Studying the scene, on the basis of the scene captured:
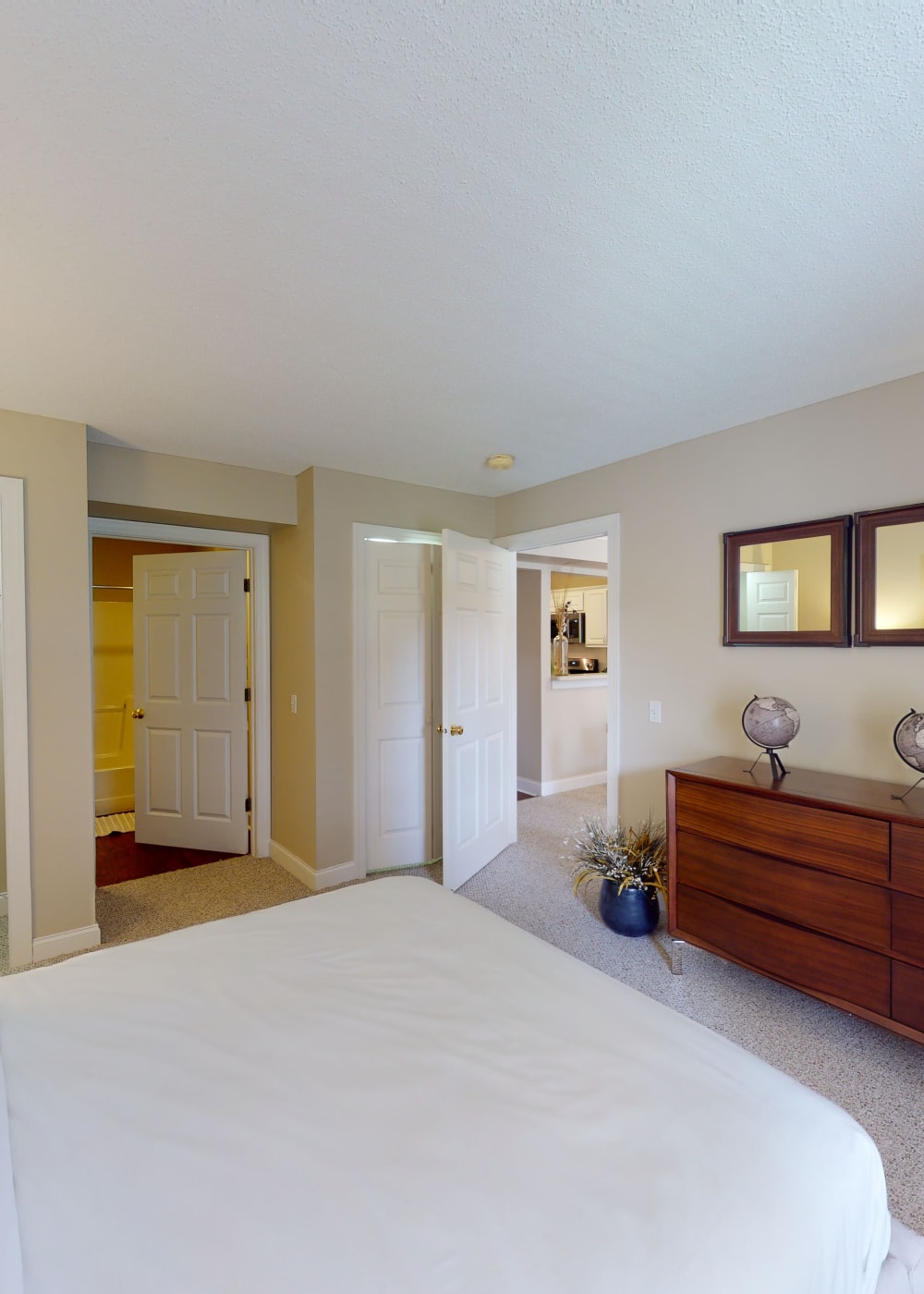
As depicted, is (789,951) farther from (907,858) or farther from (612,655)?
(612,655)

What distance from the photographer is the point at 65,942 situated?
2820mm

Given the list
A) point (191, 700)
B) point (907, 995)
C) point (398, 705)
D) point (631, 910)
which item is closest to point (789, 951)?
point (907, 995)

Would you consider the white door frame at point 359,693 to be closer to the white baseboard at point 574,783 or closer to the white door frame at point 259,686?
the white door frame at point 259,686

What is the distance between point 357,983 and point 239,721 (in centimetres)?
296

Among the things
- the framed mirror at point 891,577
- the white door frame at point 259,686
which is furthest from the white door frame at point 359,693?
the framed mirror at point 891,577

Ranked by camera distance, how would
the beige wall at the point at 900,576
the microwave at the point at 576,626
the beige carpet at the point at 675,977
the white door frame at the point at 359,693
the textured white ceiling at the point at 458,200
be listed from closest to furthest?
the textured white ceiling at the point at 458,200 < the beige carpet at the point at 675,977 < the beige wall at the point at 900,576 < the white door frame at the point at 359,693 < the microwave at the point at 576,626

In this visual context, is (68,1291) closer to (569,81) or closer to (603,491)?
(569,81)

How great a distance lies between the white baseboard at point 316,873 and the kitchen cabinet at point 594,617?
352cm

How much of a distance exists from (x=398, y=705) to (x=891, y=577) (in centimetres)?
264

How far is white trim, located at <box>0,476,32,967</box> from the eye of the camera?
8.75 feet

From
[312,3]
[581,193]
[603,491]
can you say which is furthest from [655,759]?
[312,3]

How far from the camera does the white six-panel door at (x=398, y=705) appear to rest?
12.3 ft

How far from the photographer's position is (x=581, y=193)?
1.38 m

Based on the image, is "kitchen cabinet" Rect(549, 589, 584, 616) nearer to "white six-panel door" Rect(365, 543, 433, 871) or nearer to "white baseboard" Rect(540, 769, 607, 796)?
"white baseboard" Rect(540, 769, 607, 796)
